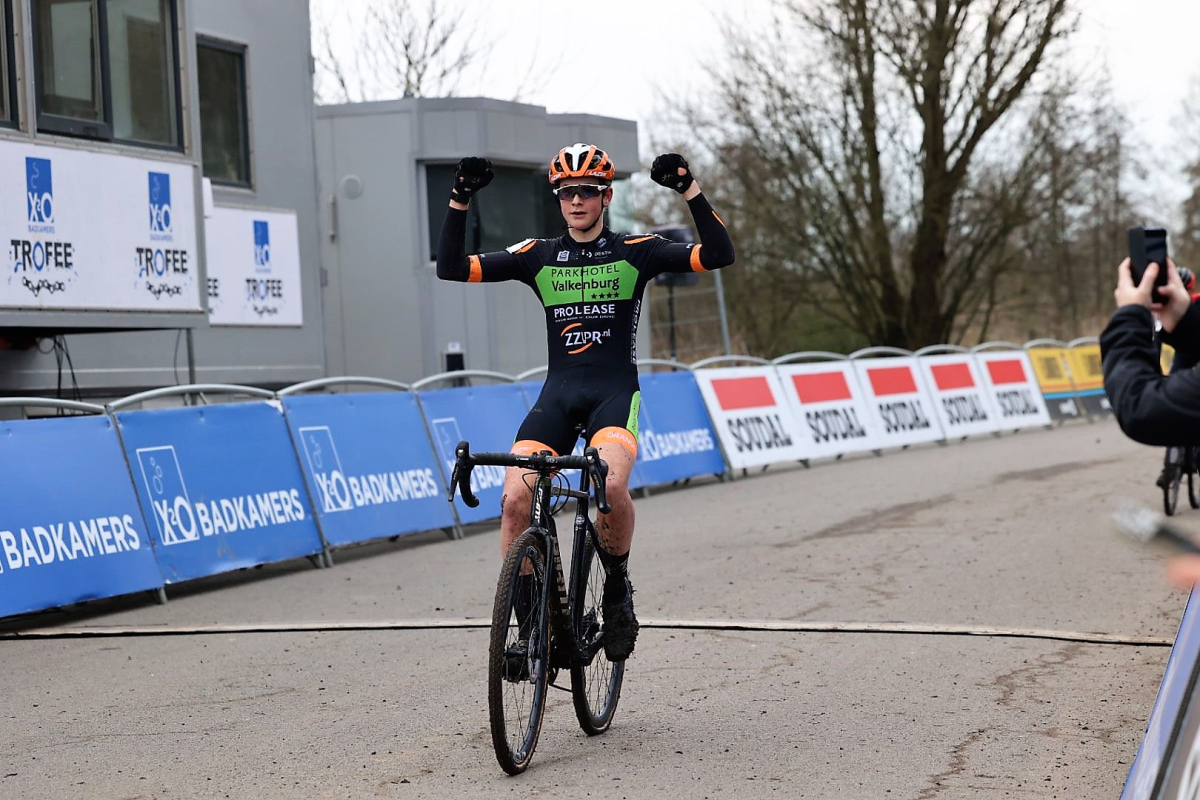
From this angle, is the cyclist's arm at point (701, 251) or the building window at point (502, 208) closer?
the cyclist's arm at point (701, 251)

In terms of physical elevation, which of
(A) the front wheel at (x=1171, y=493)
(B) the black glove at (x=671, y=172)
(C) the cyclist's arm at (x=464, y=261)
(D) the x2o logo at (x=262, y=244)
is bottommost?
(A) the front wheel at (x=1171, y=493)

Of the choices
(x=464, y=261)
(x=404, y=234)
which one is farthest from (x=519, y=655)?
(x=404, y=234)

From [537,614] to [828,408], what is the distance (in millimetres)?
14580

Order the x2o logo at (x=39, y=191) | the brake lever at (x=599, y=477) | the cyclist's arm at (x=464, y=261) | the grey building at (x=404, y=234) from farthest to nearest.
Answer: the grey building at (x=404, y=234) < the x2o logo at (x=39, y=191) < the cyclist's arm at (x=464, y=261) < the brake lever at (x=599, y=477)

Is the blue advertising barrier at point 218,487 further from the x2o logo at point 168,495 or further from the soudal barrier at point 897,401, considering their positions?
the soudal barrier at point 897,401

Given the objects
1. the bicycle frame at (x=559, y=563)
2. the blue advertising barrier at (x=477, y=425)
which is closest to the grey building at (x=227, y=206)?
the blue advertising barrier at (x=477, y=425)

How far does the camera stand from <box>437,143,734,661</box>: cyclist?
19.2 ft

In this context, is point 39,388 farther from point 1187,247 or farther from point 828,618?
point 1187,247

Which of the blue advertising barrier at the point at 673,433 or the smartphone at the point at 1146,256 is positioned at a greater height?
the smartphone at the point at 1146,256

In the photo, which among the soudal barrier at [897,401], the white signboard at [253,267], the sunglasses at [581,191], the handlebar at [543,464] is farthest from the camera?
the soudal barrier at [897,401]

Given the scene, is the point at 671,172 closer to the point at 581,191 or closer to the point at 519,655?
the point at 581,191

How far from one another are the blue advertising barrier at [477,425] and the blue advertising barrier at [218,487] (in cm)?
190

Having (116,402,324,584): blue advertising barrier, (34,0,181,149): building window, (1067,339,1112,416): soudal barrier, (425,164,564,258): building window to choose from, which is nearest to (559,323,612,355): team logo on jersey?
(116,402,324,584): blue advertising barrier

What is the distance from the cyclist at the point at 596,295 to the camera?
230 inches
